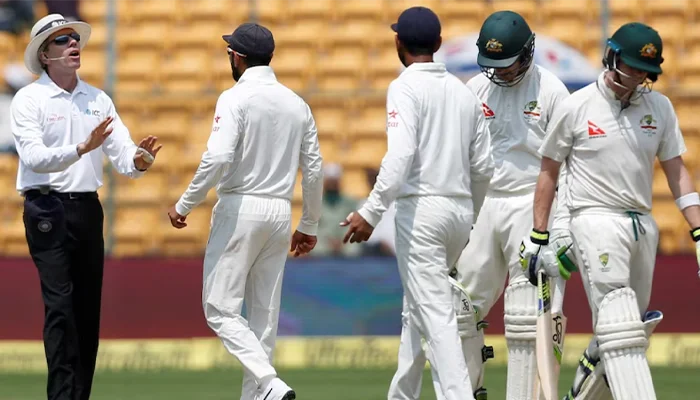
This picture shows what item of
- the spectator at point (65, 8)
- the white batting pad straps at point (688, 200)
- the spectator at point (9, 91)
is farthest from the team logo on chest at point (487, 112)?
the spectator at point (65, 8)

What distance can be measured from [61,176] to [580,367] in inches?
107

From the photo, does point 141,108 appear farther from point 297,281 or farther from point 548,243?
point 548,243

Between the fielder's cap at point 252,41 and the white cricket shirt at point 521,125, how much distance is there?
1.25 metres

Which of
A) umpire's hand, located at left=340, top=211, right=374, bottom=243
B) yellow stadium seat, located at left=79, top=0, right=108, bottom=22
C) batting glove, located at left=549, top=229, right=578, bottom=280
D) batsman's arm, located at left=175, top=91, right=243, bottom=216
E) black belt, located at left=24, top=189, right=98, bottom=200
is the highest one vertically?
yellow stadium seat, located at left=79, top=0, right=108, bottom=22

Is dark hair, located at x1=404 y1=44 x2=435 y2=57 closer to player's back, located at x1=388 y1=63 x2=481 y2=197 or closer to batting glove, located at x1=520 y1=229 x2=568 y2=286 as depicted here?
player's back, located at x1=388 y1=63 x2=481 y2=197

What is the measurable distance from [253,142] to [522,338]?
65.6 inches

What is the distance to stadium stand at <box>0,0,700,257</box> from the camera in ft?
40.5

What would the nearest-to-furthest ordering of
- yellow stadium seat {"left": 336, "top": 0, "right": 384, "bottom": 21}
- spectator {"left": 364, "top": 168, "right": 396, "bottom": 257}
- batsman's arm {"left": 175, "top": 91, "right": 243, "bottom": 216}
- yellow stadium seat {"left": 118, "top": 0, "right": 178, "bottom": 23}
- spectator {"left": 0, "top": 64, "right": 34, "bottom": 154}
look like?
batsman's arm {"left": 175, "top": 91, "right": 243, "bottom": 216}
spectator {"left": 364, "top": 168, "right": 396, "bottom": 257}
spectator {"left": 0, "top": 64, "right": 34, "bottom": 154}
yellow stadium seat {"left": 336, "top": 0, "right": 384, "bottom": 21}
yellow stadium seat {"left": 118, "top": 0, "right": 178, "bottom": 23}

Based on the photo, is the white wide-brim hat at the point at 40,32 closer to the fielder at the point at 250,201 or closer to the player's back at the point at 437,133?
the fielder at the point at 250,201

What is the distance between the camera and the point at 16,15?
13.3 metres

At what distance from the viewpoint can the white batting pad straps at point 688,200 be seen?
5855 mm

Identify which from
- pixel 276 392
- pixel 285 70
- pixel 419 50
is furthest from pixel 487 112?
pixel 285 70

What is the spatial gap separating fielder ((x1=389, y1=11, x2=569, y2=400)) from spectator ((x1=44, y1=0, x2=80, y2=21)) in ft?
24.2

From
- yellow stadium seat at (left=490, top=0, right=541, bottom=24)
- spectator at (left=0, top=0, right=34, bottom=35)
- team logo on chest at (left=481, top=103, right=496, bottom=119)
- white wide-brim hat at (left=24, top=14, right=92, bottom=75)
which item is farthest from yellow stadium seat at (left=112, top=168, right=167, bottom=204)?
team logo on chest at (left=481, top=103, right=496, bottom=119)
